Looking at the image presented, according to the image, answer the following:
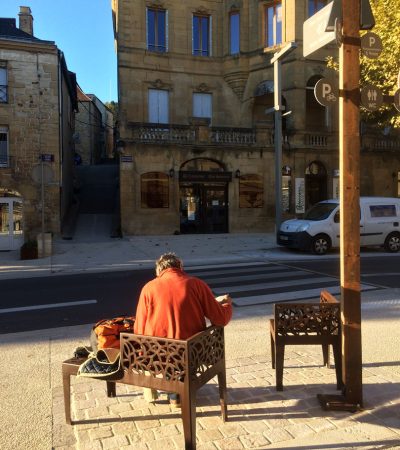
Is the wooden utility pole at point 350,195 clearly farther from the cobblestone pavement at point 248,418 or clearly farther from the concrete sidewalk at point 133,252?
the concrete sidewalk at point 133,252

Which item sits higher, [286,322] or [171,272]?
[171,272]

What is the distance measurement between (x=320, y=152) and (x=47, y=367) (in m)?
20.4

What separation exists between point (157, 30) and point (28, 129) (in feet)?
27.3

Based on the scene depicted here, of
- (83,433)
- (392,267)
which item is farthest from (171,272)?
(392,267)

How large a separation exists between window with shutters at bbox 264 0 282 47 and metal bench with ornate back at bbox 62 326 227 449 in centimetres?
2222

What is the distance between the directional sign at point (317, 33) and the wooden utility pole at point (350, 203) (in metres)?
0.14

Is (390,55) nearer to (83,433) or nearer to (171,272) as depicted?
(171,272)

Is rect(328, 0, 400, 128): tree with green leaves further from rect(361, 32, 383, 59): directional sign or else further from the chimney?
the chimney

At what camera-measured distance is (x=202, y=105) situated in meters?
24.3

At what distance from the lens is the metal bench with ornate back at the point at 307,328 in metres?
4.05

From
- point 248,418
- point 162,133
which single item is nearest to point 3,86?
point 162,133

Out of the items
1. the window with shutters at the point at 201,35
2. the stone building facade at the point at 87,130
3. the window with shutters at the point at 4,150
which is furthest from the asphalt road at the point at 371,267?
the stone building facade at the point at 87,130

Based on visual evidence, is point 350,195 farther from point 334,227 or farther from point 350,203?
point 334,227

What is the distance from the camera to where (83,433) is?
3.37 m
